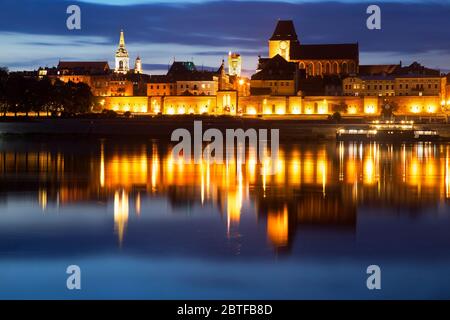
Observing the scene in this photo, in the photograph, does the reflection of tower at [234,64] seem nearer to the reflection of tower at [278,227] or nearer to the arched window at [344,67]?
the arched window at [344,67]

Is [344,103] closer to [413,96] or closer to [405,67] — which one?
[413,96]

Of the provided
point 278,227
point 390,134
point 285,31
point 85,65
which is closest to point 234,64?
point 285,31

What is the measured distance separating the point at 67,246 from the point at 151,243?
1420 mm

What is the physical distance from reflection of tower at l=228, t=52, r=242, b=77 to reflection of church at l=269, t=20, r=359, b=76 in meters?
6.59

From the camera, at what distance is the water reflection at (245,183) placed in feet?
59.7

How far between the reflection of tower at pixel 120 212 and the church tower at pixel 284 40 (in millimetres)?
68603

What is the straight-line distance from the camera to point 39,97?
65.9 metres

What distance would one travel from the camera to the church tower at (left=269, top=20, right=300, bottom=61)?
88.9 metres

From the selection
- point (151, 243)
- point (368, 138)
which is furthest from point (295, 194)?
point (368, 138)

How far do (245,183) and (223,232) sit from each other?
8859mm

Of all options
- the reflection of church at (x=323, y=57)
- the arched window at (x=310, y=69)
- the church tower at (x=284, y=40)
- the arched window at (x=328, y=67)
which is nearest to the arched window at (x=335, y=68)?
the reflection of church at (x=323, y=57)

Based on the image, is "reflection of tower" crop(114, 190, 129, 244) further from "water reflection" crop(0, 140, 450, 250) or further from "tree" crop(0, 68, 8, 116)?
"tree" crop(0, 68, 8, 116)

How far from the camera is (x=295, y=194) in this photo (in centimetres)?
2153
